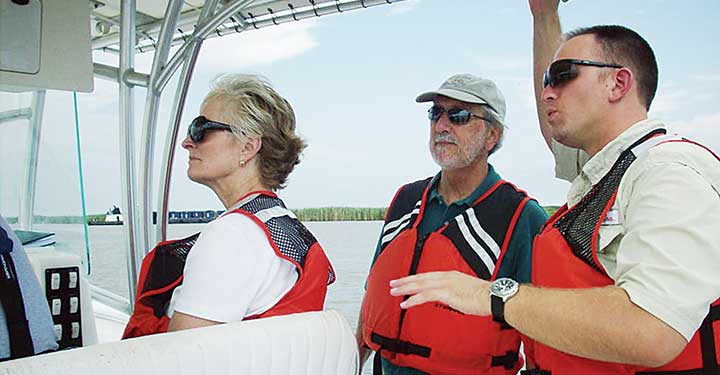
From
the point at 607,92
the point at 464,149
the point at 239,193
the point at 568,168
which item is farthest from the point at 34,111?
the point at 607,92

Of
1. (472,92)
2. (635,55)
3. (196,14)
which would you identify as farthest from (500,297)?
(196,14)

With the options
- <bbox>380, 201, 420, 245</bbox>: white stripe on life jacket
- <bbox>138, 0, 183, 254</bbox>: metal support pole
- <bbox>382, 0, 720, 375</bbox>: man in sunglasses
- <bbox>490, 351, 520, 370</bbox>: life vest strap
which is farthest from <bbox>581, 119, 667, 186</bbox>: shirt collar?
<bbox>138, 0, 183, 254</bbox>: metal support pole

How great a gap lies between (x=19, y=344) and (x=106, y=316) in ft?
10.7

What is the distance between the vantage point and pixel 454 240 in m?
2.07

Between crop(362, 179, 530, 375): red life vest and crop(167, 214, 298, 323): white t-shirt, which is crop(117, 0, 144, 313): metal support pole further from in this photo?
crop(167, 214, 298, 323): white t-shirt

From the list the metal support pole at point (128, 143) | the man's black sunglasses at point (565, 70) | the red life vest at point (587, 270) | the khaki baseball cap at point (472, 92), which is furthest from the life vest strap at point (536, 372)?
the metal support pole at point (128, 143)

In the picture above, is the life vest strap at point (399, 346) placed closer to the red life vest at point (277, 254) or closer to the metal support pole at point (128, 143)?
the red life vest at point (277, 254)

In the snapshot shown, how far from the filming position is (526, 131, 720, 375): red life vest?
3.89 ft

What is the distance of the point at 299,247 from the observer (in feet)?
5.08

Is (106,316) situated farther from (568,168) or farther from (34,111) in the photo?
(568,168)

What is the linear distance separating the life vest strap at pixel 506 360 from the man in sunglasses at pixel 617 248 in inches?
13.7

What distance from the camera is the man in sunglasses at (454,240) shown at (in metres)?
1.98

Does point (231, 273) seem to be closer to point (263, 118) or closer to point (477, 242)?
point (263, 118)

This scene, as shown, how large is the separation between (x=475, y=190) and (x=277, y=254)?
921 mm
